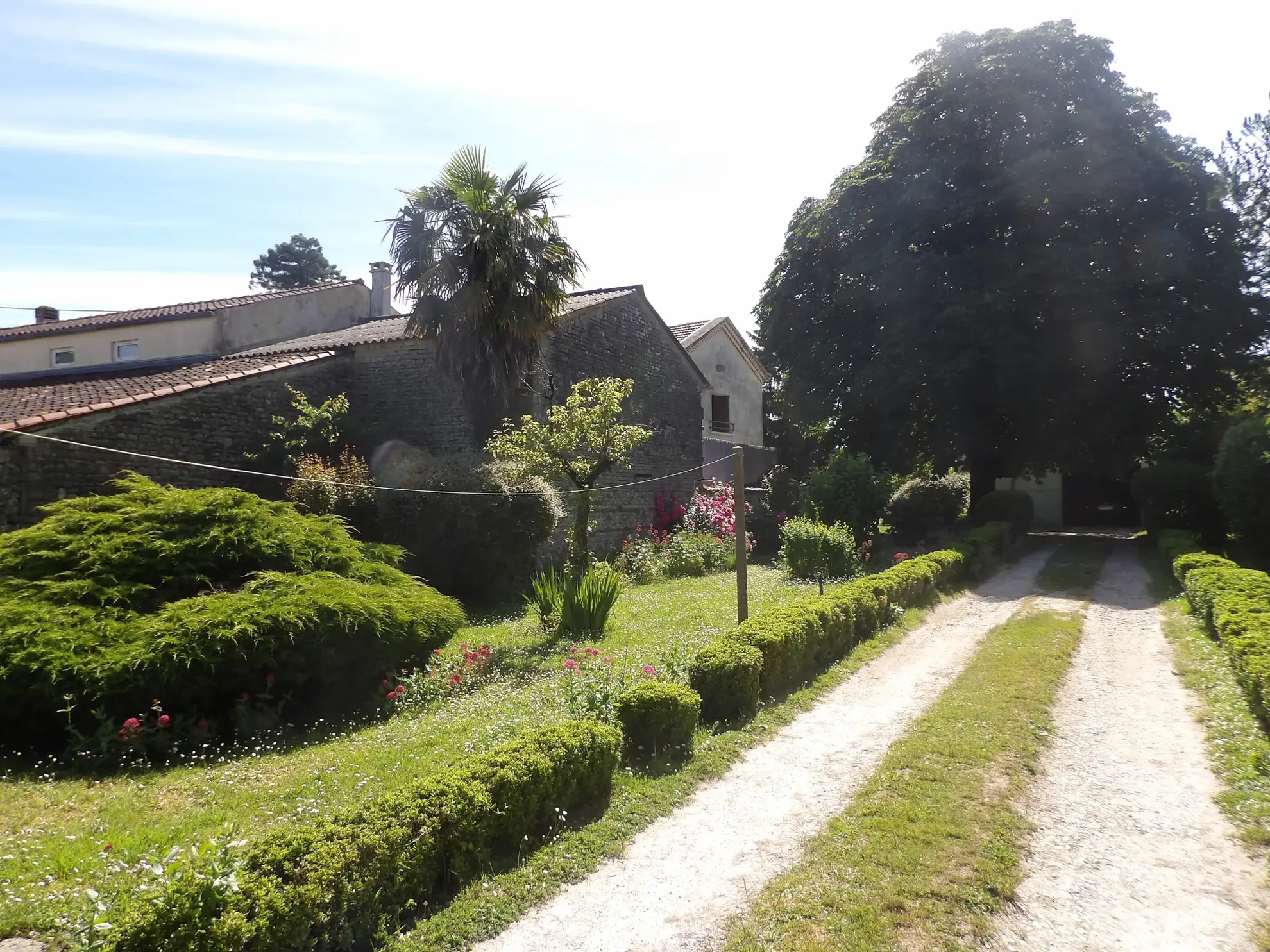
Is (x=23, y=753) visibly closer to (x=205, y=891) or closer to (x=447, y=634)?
(x=447, y=634)

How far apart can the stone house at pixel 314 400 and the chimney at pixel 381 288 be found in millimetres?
3285

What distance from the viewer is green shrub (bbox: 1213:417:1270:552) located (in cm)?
1484

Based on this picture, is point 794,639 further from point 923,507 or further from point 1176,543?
point 923,507

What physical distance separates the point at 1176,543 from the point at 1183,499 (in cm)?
445

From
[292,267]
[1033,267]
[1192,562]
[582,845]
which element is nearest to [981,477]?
[1033,267]

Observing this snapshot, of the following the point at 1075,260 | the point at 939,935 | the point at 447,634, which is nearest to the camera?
the point at 939,935

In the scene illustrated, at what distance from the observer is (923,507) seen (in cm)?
2255

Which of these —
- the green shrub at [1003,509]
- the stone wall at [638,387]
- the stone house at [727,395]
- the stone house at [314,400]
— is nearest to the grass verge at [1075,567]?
the green shrub at [1003,509]

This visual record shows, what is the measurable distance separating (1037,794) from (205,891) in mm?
5323

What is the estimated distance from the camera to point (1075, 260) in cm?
1856

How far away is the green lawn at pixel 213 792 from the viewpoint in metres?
4.09

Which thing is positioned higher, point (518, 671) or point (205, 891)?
point (205, 891)

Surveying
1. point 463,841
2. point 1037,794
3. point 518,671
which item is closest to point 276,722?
point 518,671

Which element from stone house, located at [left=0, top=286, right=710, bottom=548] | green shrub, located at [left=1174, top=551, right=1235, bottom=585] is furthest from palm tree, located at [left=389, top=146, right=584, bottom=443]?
green shrub, located at [left=1174, top=551, right=1235, bottom=585]
